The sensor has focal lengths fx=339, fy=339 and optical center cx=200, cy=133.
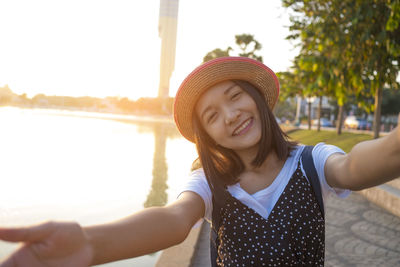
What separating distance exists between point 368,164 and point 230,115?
66 centimetres

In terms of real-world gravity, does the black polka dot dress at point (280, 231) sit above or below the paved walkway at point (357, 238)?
above

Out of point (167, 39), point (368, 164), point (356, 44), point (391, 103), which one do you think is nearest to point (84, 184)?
point (356, 44)

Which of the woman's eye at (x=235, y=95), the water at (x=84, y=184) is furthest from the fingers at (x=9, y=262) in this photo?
the water at (x=84, y=184)

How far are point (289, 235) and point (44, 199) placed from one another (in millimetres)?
6561

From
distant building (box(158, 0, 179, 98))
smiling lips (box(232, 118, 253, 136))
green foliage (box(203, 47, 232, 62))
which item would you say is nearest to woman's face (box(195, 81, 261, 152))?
smiling lips (box(232, 118, 253, 136))

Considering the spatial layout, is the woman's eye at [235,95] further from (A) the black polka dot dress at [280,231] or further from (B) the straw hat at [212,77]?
(A) the black polka dot dress at [280,231]

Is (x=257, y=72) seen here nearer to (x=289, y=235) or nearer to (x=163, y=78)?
(x=289, y=235)

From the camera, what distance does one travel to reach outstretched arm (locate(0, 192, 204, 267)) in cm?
81

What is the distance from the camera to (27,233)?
2.61 ft

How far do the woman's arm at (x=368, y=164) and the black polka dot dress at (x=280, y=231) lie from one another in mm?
164

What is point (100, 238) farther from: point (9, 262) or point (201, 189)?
point (201, 189)

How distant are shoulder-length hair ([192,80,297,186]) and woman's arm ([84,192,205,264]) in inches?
11.9

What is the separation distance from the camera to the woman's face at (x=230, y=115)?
1717mm

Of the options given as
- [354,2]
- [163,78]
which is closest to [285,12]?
[354,2]
